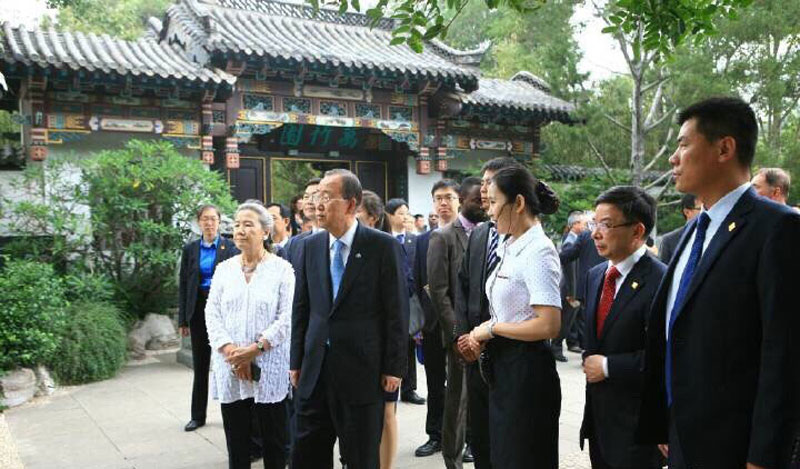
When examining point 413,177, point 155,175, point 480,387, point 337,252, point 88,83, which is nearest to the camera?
point 480,387

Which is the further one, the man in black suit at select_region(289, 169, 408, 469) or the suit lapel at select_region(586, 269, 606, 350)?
the man in black suit at select_region(289, 169, 408, 469)

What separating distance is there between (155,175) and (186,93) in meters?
2.37

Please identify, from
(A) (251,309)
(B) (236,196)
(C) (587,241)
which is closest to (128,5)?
(B) (236,196)

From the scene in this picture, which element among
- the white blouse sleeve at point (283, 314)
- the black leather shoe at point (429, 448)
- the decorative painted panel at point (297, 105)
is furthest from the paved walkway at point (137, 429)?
the decorative painted panel at point (297, 105)

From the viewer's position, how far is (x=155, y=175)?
928 cm

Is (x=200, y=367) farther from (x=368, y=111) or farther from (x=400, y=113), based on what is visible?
(x=400, y=113)

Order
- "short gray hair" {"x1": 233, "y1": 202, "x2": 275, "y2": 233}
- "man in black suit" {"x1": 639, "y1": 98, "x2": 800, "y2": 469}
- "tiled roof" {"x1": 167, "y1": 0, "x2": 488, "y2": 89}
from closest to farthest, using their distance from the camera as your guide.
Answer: "man in black suit" {"x1": 639, "y1": 98, "x2": 800, "y2": 469}, "short gray hair" {"x1": 233, "y1": 202, "x2": 275, "y2": 233}, "tiled roof" {"x1": 167, "y1": 0, "x2": 488, "y2": 89}

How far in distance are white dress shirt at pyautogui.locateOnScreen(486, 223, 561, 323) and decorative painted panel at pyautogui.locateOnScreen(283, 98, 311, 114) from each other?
9.46 meters

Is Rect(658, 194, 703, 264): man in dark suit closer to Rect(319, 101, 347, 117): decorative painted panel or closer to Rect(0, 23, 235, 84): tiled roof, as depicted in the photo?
Rect(0, 23, 235, 84): tiled roof

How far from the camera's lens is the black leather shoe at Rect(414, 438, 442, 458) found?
484 cm

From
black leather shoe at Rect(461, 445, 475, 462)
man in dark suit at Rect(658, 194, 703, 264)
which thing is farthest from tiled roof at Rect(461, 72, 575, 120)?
black leather shoe at Rect(461, 445, 475, 462)

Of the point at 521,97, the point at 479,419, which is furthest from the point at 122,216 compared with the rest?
the point at 521,97

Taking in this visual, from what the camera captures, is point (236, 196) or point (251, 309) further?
point (236, 196)

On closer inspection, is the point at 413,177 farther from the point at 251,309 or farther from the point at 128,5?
the point at 128,5
